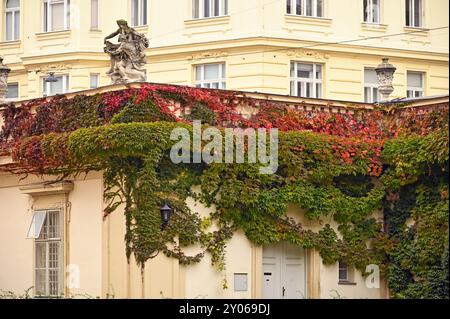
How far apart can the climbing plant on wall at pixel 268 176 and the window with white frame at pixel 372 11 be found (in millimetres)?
11784

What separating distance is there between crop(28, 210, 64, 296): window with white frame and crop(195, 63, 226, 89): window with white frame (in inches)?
462

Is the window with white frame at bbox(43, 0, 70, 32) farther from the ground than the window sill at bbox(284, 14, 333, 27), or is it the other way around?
the window with white frame at bbox(43, 0, 70, 32)

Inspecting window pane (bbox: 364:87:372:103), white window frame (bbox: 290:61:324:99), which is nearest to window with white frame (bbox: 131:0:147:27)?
white window frame (bbox: 290:61:324:99)

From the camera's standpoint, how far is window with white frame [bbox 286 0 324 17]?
4659 centimetres

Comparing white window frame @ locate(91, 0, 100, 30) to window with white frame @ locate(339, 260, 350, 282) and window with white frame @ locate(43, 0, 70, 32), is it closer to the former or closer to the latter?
window with white frame @ locate(43, 0, 70, 32)

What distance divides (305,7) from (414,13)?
12.3 feet

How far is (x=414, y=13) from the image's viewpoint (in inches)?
1913

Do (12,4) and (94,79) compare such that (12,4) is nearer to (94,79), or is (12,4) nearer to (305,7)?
(94,79)

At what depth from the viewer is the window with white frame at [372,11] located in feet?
157

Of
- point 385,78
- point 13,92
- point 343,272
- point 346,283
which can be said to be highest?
point 13,92

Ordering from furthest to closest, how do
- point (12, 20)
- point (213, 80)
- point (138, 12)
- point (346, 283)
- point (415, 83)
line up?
point (12, 20)
point (415, 83)
point (138, 12)
point (213, 80)
point (346, 283)

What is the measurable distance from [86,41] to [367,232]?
1589cm

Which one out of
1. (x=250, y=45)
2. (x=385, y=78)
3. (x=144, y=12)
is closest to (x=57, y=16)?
(x=144, y=12)
